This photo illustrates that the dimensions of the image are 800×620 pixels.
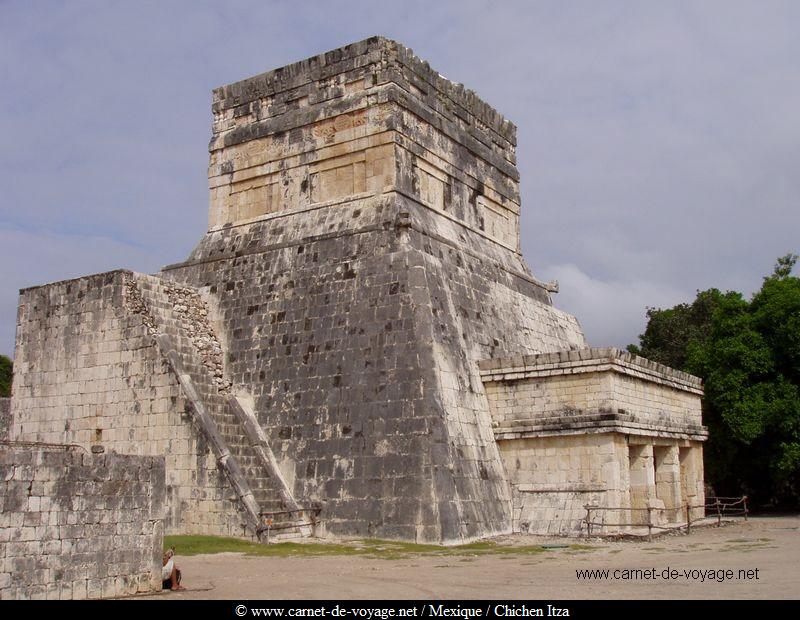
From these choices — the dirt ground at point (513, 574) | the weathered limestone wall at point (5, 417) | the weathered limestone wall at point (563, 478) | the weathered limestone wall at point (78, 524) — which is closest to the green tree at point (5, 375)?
the weathered limestone wall at point (5, 417)

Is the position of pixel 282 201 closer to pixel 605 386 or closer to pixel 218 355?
pixel 218 355

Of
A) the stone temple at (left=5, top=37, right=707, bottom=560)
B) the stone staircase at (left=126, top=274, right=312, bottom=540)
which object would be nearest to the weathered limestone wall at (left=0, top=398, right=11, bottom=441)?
the stone temple at (left=5, top=37, right=707, bottom=560)

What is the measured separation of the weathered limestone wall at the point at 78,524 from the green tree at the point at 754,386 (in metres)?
17.4

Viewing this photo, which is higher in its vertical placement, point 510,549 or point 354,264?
point 354,264

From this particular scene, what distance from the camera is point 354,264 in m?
16.9

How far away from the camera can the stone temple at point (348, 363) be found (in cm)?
1494

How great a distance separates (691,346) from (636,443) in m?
10.8

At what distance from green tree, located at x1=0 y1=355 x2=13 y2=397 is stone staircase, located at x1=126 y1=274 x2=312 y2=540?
25.4 m

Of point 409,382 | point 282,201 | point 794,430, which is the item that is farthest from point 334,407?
point 794,430

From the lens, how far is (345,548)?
13562 mm

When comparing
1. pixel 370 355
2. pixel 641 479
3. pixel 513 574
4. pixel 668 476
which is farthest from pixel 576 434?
pixel 513 574

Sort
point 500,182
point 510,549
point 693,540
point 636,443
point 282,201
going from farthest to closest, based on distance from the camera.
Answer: point 500,182
point 282,201
point 636,443
point 693,540
point 510,549

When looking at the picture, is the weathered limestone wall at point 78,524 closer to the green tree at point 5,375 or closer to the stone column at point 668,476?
the stone column at point 668,476

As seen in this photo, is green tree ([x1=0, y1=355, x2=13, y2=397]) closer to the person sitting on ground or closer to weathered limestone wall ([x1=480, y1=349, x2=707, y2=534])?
weathered limestone wall ([x1=480, y1=349, x2=707, y2=534])
